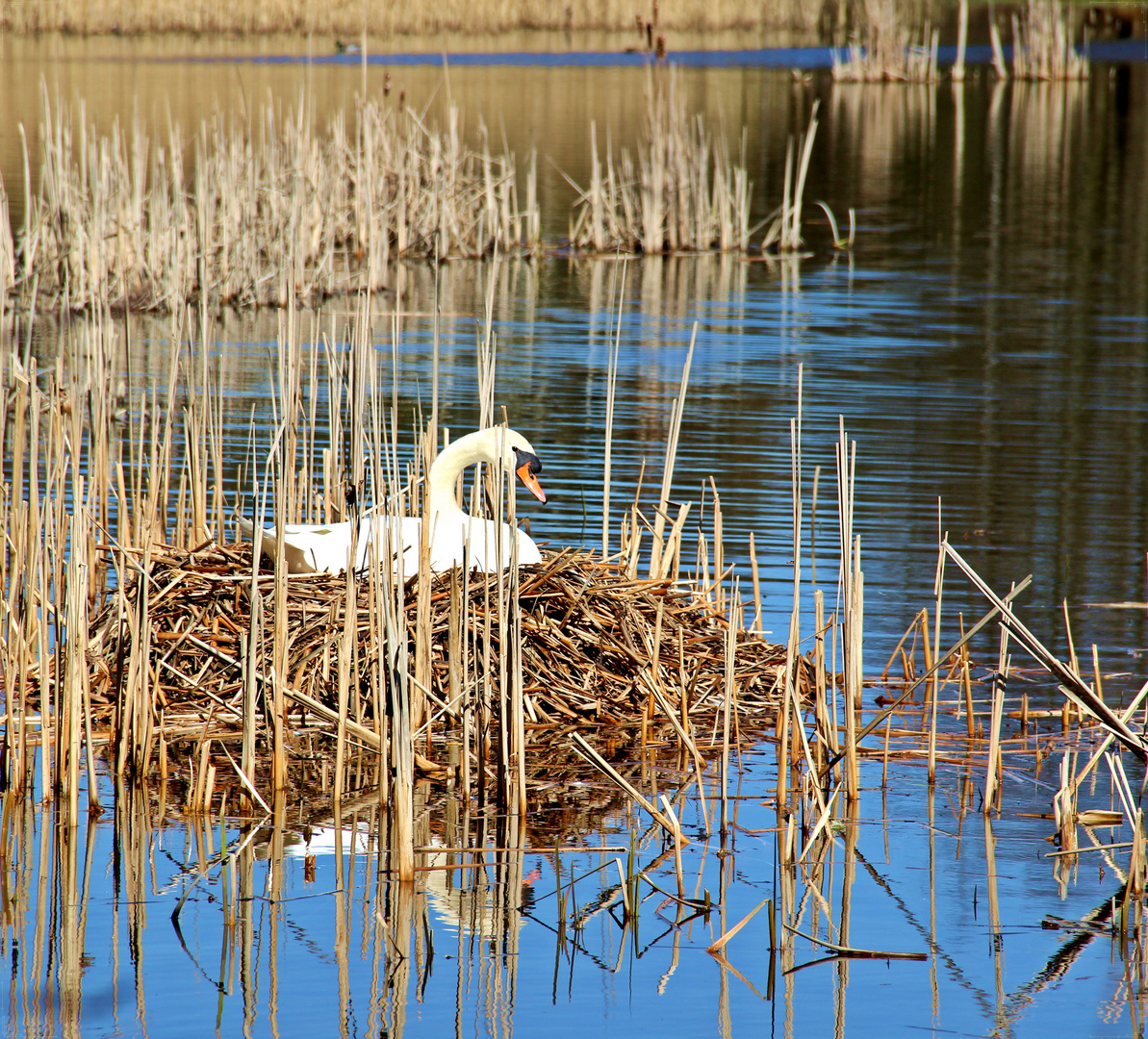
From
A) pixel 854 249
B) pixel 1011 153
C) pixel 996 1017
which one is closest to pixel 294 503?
pixel 996 1017

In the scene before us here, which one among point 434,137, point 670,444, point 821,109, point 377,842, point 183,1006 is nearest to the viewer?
point 183,1006

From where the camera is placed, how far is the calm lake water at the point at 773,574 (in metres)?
5.07

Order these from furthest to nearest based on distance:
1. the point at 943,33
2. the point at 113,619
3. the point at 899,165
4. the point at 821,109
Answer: the point at 943,33 < the point at 821,109 < the point at 899,165 < the point at 113,619

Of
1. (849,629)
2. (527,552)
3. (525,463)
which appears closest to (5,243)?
(525,463)

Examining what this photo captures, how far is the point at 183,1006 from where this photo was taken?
195 inches

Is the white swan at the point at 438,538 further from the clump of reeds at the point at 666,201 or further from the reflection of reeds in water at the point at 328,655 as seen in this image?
the clump of reeds at the point at 666,201

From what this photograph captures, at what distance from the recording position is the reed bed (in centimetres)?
4766

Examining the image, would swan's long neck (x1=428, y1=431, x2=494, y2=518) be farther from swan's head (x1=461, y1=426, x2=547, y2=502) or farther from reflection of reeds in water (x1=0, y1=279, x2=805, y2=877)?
reflection of reeds in water (x1=0, y1=279, x2=805, y2=877)

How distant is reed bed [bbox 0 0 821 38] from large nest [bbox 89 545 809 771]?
1508 inches

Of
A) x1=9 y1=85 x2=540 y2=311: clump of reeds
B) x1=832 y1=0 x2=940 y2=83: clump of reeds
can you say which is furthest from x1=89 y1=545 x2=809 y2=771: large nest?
x1=832 y1=0 x2=940 y2=83: clump of reeds

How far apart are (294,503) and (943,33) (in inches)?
2203

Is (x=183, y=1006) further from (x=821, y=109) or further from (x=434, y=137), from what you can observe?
(x=821, y=109)

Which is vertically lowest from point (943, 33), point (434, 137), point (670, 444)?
point (670, 444)

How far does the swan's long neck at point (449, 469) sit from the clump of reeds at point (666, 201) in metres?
15.1
